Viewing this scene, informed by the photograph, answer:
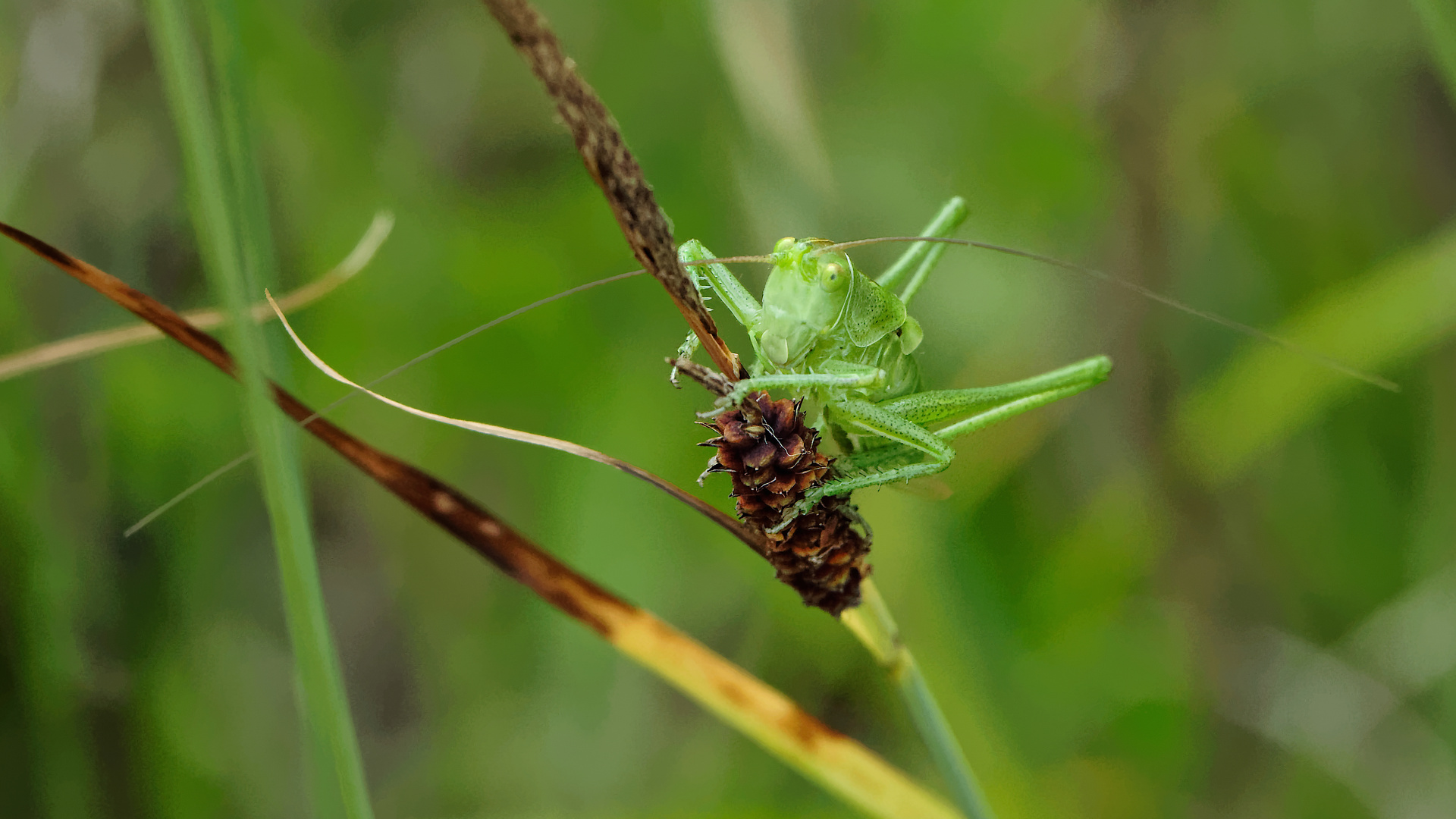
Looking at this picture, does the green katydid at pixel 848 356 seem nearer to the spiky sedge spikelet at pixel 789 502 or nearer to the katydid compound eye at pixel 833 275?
the katydid compound eye at pixel 833 275

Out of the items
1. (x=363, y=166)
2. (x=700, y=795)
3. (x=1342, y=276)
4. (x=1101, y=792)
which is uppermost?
(x=363, y=166)

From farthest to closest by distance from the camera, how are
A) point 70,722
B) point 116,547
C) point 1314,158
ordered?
point 1314,158 < point 116,547 < point 70,722

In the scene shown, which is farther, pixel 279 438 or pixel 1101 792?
pixel 1101 792

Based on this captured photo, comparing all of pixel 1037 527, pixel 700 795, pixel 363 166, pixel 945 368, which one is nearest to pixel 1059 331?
pixel 945 368

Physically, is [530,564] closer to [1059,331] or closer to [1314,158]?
[1059,331]

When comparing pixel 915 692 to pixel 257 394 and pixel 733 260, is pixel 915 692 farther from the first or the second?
pixel 257 394

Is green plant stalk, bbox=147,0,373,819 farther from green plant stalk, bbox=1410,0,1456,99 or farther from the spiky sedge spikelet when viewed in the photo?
green plant stalk, bbox=1410,0,1456,99

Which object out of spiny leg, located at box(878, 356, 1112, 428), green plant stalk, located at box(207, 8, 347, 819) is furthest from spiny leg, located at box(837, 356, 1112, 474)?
green plant stalk, located at box(207, 8, 347, 819)
